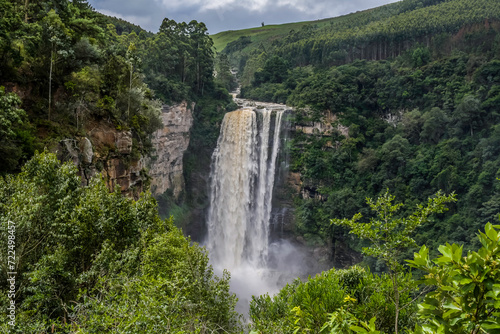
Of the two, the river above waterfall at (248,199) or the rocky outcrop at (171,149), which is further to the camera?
the river above waterfall at (248,199)

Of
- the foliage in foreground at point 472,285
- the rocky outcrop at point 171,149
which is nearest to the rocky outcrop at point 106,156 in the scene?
the foliage in foreground at point 472,285

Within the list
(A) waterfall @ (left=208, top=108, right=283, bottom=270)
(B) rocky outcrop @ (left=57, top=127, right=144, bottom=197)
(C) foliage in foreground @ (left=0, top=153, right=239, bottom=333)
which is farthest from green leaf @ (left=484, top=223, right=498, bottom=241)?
(A) waterfall @ (left=208, top=108, right=283, bottom=270)

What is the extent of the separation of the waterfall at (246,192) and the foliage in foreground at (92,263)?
1007 inches

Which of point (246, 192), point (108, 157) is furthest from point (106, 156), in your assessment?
point (246, 192)

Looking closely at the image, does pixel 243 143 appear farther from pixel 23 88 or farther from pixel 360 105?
pixel 23 88

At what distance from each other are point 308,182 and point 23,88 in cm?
2796

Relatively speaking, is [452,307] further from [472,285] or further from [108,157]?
[108,157]

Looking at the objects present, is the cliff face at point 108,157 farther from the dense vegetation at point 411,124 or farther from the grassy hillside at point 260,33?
the grassy hillside at point 260,33

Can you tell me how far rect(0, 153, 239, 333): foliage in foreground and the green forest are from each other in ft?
0.19

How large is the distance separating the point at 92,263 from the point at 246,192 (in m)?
28.1

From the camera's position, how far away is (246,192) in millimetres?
36562

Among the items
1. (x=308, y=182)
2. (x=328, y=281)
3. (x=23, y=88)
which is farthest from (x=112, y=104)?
(x=308, y=182)

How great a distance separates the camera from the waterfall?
119 ft

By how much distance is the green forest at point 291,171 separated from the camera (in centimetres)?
602
